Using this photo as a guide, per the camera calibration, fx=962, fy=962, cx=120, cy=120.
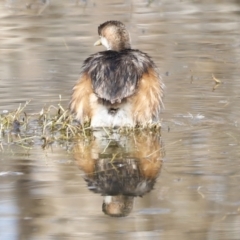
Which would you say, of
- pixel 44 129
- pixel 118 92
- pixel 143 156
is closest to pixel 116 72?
pixel 118 92

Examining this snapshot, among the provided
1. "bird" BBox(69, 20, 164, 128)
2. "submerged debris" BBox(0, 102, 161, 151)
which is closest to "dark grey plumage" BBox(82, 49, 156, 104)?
"bird" BBox(69, 20, 164, 128)

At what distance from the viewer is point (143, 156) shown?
6910 millimetres

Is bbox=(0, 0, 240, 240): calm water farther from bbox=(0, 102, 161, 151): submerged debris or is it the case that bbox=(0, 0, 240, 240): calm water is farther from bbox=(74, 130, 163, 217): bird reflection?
bbox=(0, 102, 161, 151): submerged debris

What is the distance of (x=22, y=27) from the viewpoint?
13.7m

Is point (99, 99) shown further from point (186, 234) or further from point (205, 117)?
point (186, 234)

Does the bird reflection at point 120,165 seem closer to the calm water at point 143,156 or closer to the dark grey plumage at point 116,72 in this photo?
the calm water at point 143,156

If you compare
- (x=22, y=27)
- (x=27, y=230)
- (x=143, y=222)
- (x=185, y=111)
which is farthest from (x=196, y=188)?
(x=22, y=27)

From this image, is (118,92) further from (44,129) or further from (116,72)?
(44,129)

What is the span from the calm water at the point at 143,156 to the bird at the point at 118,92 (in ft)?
0.73

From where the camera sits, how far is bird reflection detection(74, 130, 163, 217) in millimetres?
5918

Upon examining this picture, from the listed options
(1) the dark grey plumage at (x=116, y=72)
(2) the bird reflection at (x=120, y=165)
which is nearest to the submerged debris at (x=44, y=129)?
(2) the bird reflection at (x=120, y=165)

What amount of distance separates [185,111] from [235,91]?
0.91m

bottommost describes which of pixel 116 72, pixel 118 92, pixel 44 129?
pixel 44 129

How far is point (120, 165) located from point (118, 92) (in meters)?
1.10
